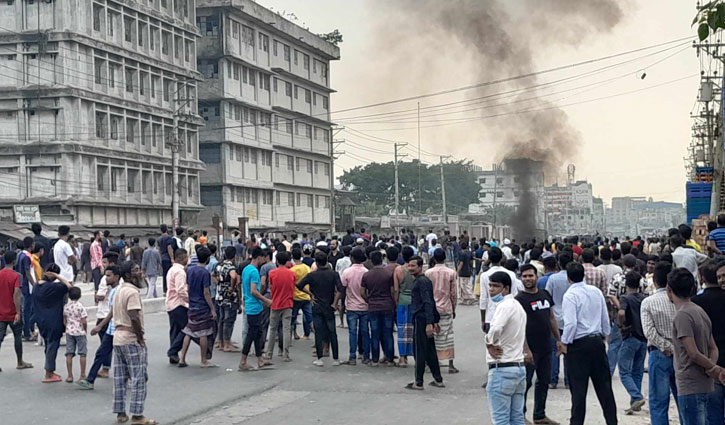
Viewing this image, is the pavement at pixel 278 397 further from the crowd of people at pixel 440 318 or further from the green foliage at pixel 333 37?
the green foliage at pixel 333 37

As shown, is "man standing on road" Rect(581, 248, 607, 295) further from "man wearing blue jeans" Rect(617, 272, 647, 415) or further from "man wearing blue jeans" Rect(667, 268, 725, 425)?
"man wearing blue jeans" Rect(667, 268, 725, 425)

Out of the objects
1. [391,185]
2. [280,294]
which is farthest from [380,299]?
[391,185]

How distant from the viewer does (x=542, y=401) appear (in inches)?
363

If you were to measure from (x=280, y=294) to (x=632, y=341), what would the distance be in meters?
5.53

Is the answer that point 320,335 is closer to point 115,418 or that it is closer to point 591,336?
point 115,418

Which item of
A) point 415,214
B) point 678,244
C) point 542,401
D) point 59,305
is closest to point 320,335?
A: point 59,305

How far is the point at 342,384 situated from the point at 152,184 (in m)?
38.9

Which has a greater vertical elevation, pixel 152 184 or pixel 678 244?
pixel 152 184

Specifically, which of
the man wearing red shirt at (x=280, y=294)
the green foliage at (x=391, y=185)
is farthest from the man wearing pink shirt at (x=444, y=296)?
the green foliage at (x=391, y=185)

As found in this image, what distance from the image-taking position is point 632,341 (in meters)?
9.98

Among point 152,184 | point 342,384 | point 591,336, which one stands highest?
point 152,184

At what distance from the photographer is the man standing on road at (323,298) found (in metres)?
13.4

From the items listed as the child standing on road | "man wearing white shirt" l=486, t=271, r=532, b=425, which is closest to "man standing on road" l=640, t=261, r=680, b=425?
"man wearing white shirt" l=486, t=271, r=532, b=425

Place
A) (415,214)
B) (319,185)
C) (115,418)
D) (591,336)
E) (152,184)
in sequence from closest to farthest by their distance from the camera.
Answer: (591,336) < (115,418) < (152,184) < (319,185) < (415,214)
